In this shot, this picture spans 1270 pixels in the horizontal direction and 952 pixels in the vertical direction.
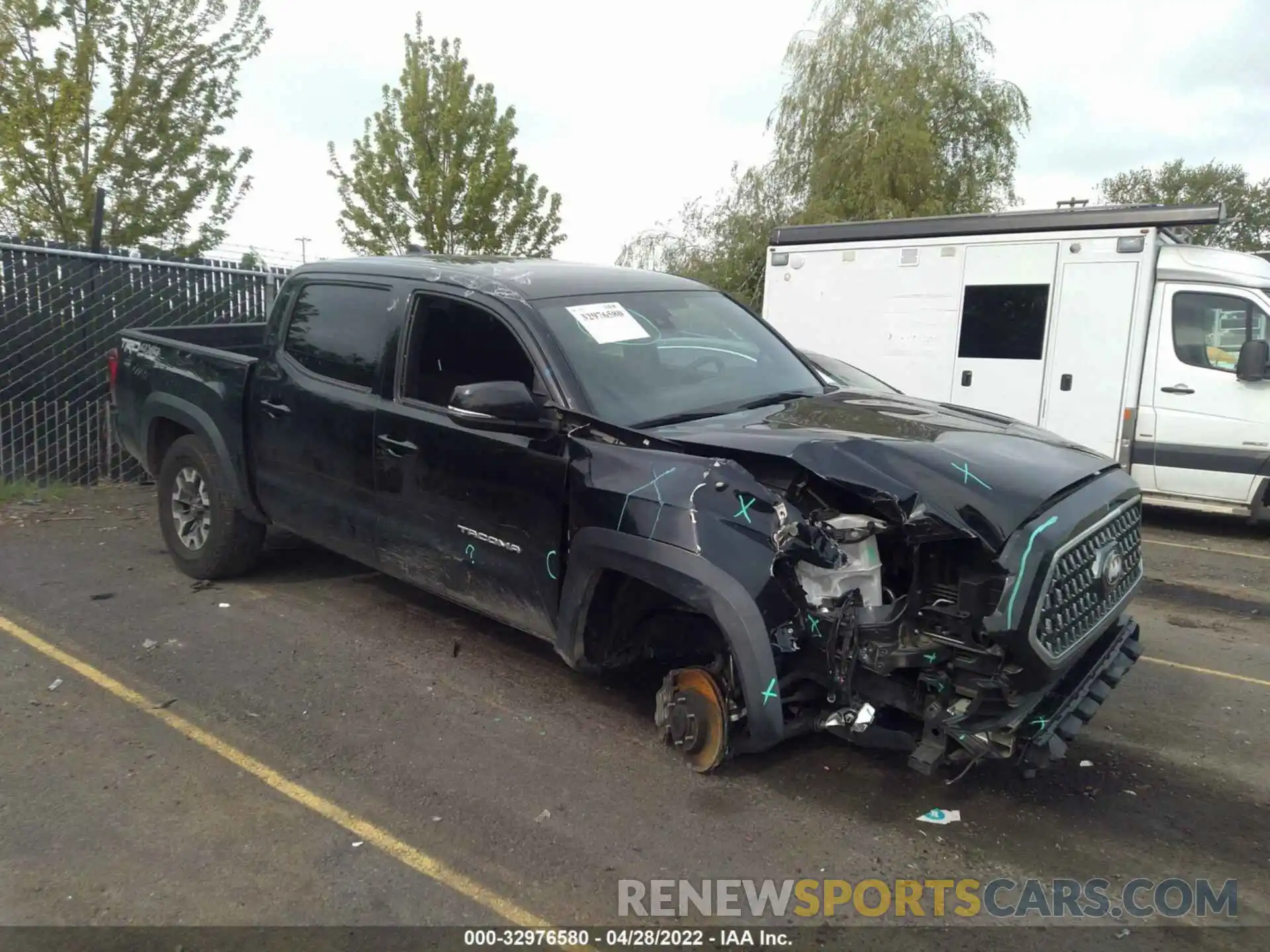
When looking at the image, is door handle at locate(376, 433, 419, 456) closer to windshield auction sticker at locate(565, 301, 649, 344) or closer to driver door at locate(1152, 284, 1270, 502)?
windshield auction sticker at locate(565, 301, 649, 344)

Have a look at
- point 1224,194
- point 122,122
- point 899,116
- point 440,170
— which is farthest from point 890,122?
point 1224,194

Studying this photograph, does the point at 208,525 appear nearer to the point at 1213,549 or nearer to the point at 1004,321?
the point at 1004,321

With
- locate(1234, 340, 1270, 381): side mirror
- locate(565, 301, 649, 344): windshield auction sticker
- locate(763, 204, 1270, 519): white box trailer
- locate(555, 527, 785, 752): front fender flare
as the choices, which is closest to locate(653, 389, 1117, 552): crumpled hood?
locate(555, 527, 785, 752): front fender flare

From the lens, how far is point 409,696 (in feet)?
14.8

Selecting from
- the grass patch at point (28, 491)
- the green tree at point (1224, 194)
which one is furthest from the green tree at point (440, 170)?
the green tree at point (1224, 194)

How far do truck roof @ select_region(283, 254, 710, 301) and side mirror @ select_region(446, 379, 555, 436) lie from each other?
0.69 m

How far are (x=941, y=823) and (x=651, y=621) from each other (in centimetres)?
131

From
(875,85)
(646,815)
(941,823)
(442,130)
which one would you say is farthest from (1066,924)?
(875,85)

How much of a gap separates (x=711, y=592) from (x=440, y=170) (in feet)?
53.1

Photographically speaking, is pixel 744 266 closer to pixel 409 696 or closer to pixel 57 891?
pixel 409 696

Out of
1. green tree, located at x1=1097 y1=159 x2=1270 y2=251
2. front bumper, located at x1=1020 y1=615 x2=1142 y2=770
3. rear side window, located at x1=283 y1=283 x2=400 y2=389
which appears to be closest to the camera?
front bumper, located at x1=1020 y1=615 x2=1142 y2=770

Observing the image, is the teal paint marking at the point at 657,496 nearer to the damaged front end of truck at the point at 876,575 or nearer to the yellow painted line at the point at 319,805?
the damaged front end of truck at the point at 876,575

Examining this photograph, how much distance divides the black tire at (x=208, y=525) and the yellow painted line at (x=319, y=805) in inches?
43.0

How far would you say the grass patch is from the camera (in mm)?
7891
